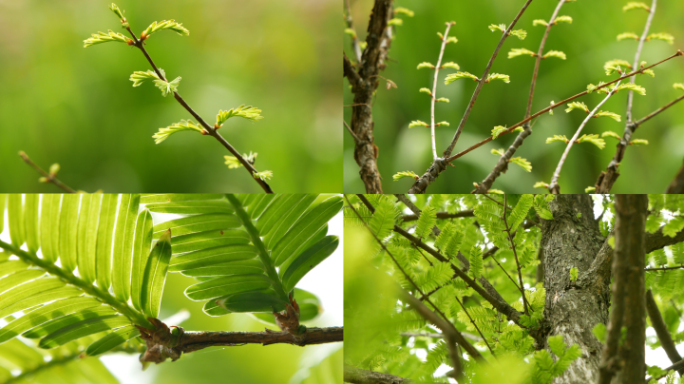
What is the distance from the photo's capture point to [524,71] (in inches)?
24.6

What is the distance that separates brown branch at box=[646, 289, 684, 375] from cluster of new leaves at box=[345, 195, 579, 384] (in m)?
0.12

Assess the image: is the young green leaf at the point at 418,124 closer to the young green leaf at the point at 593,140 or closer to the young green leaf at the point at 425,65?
the young green leaf at the point at 425,65

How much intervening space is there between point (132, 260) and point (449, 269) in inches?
14.6

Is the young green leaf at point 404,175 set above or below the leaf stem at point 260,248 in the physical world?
above

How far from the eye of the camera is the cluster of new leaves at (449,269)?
543 mm

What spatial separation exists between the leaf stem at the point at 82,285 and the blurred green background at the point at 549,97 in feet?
1.00

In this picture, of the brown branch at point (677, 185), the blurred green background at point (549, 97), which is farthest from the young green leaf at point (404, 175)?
the brown branch at point (677, 185)

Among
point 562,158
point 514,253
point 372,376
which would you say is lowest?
point 372,376

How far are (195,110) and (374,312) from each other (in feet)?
1.04

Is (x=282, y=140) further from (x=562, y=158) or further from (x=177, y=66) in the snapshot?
(x=562, y=158)

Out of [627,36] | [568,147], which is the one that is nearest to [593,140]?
[568,147]

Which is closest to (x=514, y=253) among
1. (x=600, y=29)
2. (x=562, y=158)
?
(x=562, y=158)

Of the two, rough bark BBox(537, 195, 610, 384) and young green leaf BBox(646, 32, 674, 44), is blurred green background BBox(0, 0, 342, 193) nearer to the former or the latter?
rough bark BBox(537, 195, 610, 384)

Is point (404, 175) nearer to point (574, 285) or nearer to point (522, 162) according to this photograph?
point (522, 162)
